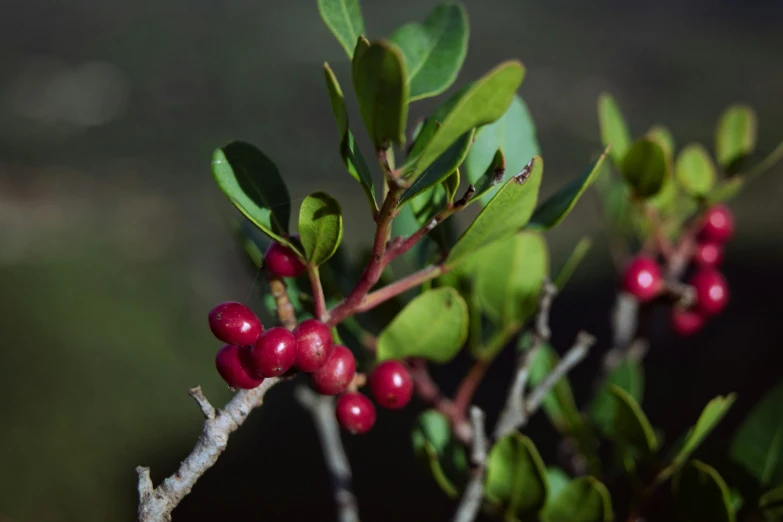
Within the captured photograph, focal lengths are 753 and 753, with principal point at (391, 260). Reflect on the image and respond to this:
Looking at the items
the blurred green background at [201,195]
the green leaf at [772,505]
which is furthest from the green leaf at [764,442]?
the blurred green background at [201,195]

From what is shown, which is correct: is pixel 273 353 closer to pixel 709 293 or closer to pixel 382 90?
pixel 382 90

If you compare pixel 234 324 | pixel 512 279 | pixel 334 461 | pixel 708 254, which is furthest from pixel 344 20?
pixel 708 254

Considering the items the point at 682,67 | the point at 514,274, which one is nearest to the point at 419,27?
the point at 514,274

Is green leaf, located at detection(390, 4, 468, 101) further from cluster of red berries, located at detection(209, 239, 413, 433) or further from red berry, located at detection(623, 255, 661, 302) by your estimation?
red berry, located at detection(623, 255, 661, 302)

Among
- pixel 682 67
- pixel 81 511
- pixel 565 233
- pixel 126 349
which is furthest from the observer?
pixel 682 67

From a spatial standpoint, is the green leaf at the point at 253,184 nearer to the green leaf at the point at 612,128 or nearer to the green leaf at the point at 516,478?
the green leaf at the point at 516,478

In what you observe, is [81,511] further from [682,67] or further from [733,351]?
[682,67]

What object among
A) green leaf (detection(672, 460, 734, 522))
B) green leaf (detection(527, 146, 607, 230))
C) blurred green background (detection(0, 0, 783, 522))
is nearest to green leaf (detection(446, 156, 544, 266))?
green leaf (detection(527, 146, 607, 230))
